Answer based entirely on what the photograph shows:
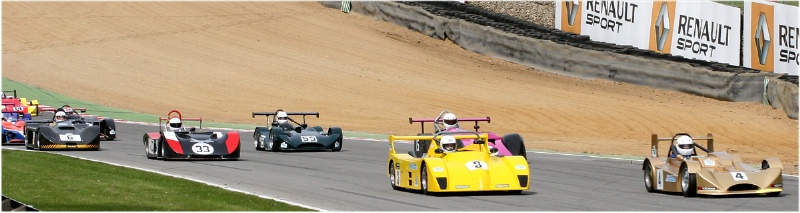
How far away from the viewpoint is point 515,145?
24.6 metres

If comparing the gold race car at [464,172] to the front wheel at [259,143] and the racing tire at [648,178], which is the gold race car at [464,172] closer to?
the racing tire at [648,178]

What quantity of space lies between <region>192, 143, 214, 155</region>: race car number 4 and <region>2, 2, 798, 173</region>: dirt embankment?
976cm

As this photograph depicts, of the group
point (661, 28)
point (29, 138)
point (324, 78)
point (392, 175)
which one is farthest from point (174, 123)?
point (324, 78)

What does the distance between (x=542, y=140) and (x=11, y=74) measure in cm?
2504

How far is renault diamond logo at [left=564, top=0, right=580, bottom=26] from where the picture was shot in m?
51.5

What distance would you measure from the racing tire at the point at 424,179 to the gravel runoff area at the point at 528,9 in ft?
133

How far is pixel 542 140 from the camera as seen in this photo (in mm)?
36875

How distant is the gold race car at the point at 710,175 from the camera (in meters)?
19.4

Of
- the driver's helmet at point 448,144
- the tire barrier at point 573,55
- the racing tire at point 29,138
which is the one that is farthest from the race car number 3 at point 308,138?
the tire barrier at point 573,55

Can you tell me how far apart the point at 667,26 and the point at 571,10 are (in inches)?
218

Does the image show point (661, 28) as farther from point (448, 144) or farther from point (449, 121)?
point (448, 144)

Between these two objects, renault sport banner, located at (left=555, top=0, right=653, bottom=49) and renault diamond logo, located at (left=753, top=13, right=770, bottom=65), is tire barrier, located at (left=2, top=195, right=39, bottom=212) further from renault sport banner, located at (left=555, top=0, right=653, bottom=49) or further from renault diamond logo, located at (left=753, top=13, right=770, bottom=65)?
renault sport banner, located at (left=555, top=0, right=653, bottom=49)

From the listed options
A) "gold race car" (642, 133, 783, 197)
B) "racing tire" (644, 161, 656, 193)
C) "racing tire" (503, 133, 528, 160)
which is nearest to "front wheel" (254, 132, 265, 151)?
"racing tire" (503, 133, 528, 160)

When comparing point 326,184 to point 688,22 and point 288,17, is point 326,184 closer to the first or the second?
point 688,22
